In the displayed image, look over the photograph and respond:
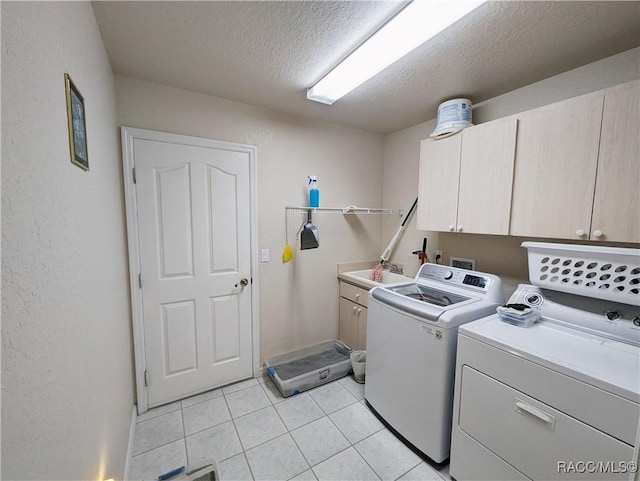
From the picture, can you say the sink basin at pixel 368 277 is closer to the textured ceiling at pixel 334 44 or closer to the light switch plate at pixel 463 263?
the light switch plate at pixel 463 263

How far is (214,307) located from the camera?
2.23m

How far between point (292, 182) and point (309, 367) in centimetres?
172

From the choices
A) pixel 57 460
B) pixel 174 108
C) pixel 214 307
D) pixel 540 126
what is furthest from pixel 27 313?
pixel 540 126

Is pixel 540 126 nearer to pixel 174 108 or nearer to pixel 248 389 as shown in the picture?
pixel 174 108

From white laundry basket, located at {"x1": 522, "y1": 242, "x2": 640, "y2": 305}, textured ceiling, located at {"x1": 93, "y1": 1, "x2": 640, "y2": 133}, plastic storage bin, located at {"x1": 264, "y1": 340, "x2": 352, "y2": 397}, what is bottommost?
plastic storage bin, located at {"x1": 264, "y1": 340, "x2": 352, "y2": 397}

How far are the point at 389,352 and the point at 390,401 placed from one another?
344 mm

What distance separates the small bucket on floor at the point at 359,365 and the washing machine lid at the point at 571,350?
1193 mm

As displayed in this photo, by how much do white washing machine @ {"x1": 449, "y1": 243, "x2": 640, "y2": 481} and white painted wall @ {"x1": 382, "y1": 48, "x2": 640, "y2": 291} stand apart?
1.48 feet

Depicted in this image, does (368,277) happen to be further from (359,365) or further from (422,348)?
(422,348)

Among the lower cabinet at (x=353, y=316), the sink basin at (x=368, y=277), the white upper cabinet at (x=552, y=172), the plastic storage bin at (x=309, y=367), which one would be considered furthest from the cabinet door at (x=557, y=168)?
the plastic storage bin at (x=309, y=367)

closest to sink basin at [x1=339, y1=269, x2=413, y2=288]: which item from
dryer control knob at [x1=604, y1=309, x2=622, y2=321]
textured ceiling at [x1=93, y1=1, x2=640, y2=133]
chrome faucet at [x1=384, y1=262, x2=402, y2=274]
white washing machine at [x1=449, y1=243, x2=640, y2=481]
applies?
chrome faucet at [x1=384, y1=262, x2=402, y2=274]

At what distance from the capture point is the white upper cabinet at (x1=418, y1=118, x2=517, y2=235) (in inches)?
65.7

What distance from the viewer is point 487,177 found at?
5.74ft

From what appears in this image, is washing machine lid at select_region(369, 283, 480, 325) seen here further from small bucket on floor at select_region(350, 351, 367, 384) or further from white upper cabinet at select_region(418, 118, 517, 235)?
small bucket on floor at select_region(350, 351, 367, 384)
